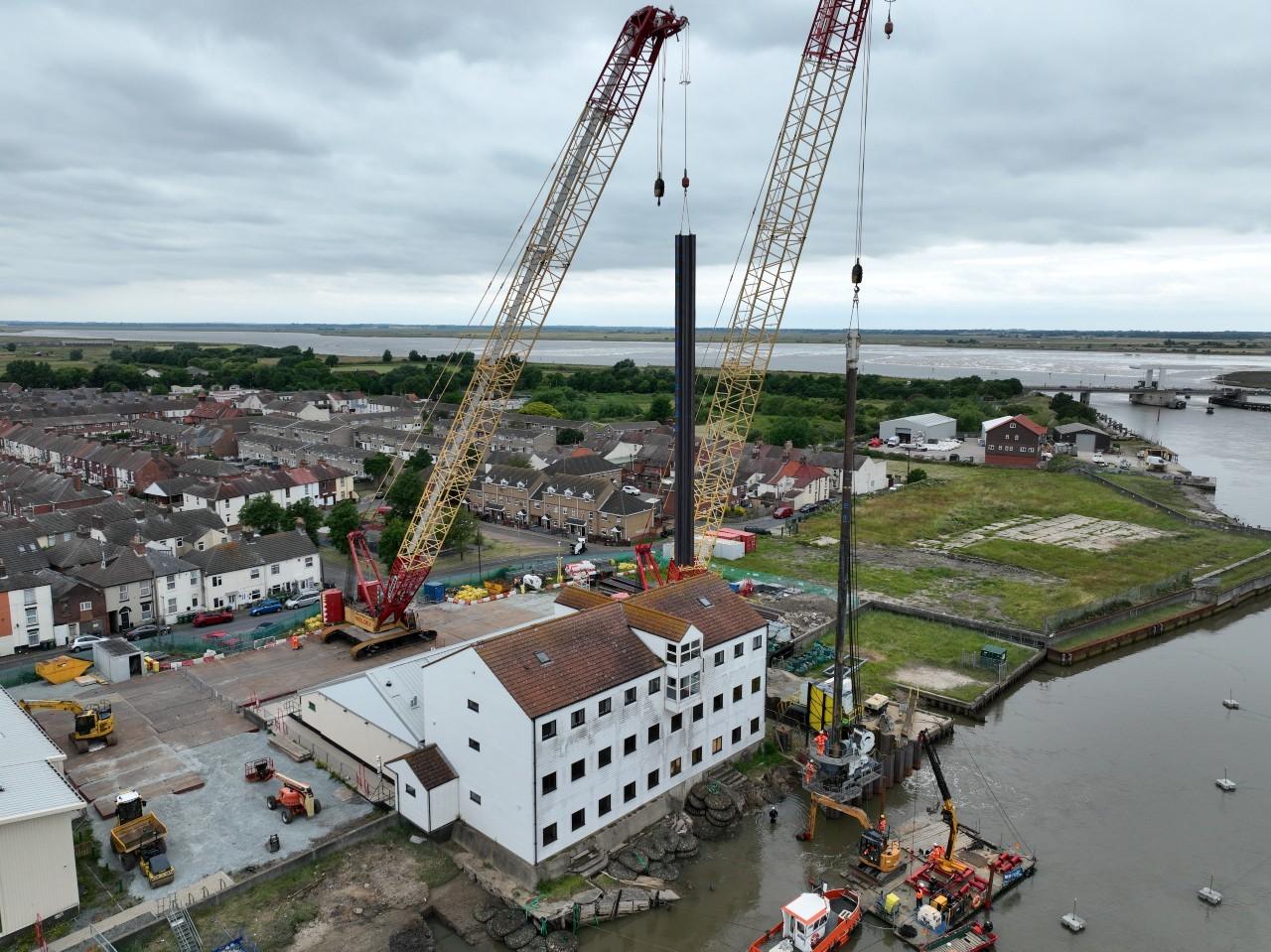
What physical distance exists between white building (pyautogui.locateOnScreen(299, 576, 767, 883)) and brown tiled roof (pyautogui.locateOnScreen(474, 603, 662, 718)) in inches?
1.5

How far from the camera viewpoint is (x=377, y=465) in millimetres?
68250

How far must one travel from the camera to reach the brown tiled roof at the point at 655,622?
907 inches

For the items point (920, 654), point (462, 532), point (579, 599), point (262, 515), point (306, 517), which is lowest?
point (920, 654)

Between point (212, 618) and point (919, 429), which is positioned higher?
point (919, 429)

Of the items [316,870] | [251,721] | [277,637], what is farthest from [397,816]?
[277,637]

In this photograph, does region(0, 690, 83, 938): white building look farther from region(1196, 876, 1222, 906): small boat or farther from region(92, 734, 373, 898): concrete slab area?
region(1196, 876, 1222, 906): small boat

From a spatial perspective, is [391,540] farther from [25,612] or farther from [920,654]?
[920,654]

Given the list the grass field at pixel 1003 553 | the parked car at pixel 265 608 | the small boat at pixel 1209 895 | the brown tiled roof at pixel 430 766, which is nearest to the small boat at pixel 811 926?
the brown tiled roof at pixel 430 766

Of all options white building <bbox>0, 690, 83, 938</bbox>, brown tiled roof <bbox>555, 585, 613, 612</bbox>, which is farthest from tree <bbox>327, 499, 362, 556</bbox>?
white building <bbox>0, 690, 83, 938</bbox>

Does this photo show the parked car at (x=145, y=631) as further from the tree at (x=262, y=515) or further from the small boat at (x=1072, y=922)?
the small boat at (x=1072, y=922)

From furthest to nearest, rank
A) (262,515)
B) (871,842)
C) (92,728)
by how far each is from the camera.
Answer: (262,515)
(92,728)
(871,842)

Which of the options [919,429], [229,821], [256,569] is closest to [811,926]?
[229,821]

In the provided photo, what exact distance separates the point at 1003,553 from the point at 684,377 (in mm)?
29891

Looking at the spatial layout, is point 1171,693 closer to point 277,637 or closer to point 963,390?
point 277,637
